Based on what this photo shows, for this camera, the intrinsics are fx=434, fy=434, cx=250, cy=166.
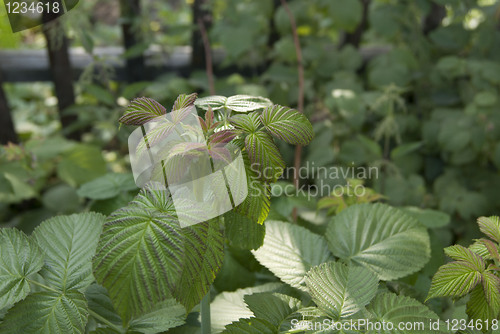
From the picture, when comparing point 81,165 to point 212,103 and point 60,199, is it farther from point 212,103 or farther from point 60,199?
point 212,103

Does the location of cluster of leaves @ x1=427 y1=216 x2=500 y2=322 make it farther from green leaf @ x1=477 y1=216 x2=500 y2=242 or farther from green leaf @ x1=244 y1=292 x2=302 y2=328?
green leaf @ x1=244 y1=292 x2=302 y2=328

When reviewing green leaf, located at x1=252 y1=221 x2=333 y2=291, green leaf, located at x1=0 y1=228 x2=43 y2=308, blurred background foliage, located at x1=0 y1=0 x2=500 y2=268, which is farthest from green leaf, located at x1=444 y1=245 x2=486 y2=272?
blurred background foliage, located at x1=0 y1=0 x2=500 y2=268

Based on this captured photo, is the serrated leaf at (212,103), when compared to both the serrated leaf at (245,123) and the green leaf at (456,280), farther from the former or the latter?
the green leaf at (456,280)

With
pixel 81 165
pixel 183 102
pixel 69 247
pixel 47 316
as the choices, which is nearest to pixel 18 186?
pixel 81 165

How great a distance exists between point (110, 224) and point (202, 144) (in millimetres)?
145

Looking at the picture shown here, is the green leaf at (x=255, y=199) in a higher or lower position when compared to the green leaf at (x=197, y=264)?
higher

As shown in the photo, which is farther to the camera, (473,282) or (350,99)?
(350,99)

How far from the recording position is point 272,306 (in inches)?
25.2

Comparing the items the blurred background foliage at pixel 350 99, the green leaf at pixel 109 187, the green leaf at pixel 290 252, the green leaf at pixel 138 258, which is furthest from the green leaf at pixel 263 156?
the blurred background foliage at pixel 350 99

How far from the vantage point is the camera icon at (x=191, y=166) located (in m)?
0.52

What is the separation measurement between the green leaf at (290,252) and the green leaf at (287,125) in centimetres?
25

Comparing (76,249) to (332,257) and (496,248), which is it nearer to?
(332,257)

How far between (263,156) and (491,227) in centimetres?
35

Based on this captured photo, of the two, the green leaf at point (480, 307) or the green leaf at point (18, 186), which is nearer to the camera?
the green leaf at point (480, 307)
